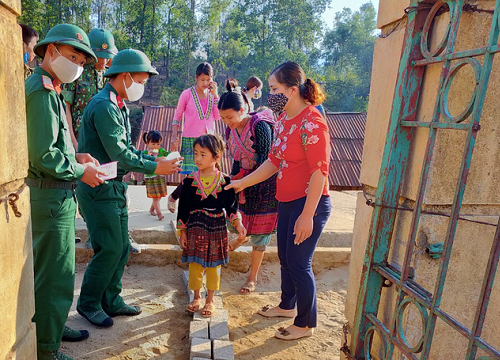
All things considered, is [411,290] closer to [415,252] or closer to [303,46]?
[415,252]

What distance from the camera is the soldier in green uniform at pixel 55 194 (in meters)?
2.20

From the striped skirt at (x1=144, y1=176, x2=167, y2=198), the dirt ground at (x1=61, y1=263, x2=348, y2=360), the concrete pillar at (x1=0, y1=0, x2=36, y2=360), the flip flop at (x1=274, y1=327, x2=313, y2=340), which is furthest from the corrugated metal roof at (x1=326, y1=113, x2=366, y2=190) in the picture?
the concrete pillar at (x1=0, y1=0, x2=36, y2=360)

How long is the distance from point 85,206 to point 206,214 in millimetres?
892

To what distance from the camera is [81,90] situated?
406cm

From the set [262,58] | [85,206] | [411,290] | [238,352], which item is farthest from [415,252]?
[262,58]

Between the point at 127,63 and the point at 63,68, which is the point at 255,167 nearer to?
the point at 127,63

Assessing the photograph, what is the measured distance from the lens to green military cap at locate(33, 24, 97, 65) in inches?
91.7

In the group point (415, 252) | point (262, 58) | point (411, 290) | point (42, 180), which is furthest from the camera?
point (262, 58)

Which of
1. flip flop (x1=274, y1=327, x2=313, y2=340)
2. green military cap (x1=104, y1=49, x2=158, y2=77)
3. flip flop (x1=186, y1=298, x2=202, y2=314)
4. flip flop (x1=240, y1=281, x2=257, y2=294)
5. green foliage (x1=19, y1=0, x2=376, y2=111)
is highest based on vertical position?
green foliage (x1=19, y1=0, x2=376, y2=111)

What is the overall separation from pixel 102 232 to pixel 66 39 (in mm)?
1356

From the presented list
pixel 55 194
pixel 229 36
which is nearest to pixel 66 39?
pixel 55 194

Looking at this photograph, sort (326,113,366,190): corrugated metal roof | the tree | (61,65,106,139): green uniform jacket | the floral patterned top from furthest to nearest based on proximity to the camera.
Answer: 1. the tree
2. (326,113,366,190): corrugated metal roof
3. (61,65,106,139): green uniform jacket
4. the floral patterned top

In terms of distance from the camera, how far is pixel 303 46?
3741cm

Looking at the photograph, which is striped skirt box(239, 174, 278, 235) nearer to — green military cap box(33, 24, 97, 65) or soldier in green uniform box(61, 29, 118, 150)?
green military cap box(33, 24, 97, 65)
